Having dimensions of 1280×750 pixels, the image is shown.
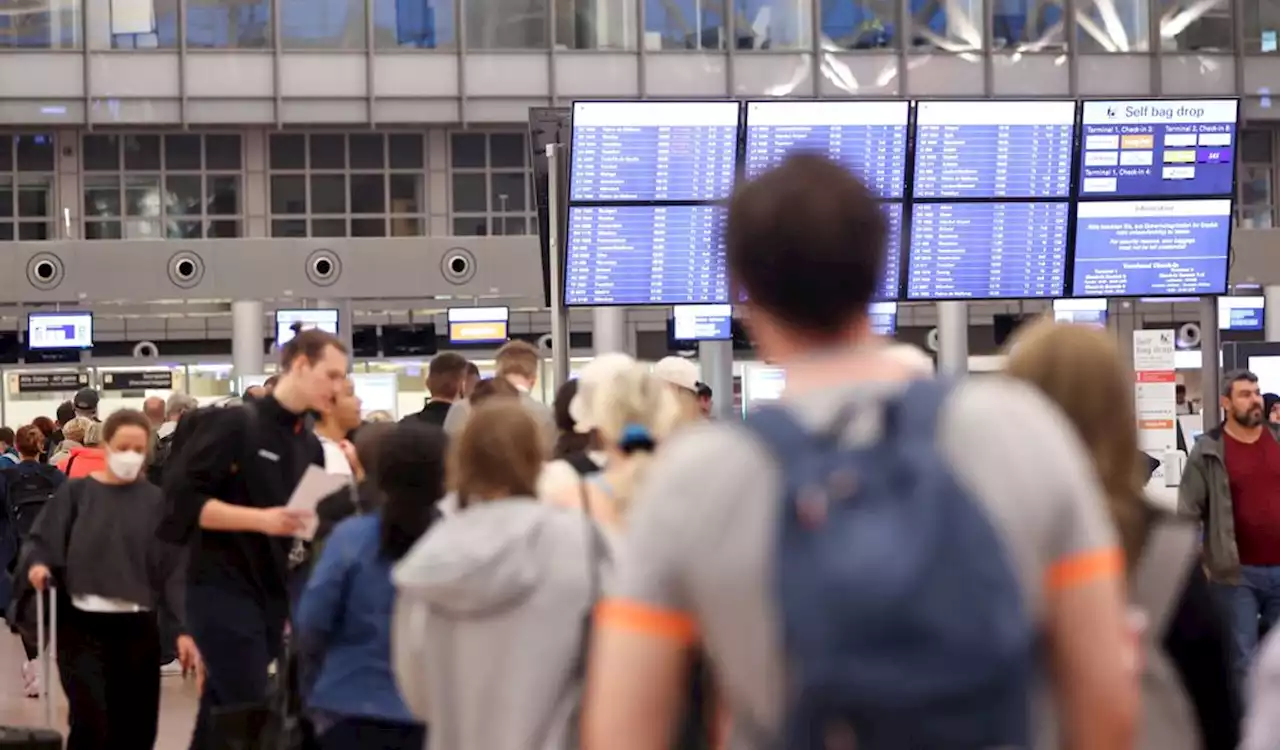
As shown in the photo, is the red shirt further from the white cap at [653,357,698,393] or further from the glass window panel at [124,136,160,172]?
the glass window panel at [124,136,160,172]

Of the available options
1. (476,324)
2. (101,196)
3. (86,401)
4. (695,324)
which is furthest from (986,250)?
(101,196)

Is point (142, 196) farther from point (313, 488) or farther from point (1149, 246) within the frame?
point (313, 488)

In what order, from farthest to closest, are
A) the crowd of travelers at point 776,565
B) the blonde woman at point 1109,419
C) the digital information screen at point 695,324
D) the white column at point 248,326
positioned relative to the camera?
the white column at point 248,326, the digital information screen at point 695,324, the blonde woman at point 1109,419, the crowd of travelers at point 776,565

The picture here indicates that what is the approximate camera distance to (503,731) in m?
4.34

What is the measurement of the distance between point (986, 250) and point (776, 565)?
10257 mm

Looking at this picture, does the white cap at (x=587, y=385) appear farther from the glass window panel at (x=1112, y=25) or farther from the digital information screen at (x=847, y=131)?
the glass window panel at (x=1112, y=25)

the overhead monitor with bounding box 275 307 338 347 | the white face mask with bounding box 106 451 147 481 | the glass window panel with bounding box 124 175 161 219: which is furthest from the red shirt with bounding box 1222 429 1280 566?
the glass window panel with bounding box 124 175 161 219

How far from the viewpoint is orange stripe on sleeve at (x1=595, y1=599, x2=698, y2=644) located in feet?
7.26

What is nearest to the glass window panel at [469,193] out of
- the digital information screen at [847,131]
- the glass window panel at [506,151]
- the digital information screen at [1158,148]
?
the glass window panel at [506,151]

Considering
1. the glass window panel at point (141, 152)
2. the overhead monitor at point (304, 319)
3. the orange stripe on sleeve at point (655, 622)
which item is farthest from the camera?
the glass window panel at point (141, 152)

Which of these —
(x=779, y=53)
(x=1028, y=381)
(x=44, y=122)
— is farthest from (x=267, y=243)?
(x=1028, y=381)

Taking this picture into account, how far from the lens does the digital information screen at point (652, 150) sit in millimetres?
11609

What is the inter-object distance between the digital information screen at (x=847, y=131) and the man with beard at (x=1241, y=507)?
2.44 meters

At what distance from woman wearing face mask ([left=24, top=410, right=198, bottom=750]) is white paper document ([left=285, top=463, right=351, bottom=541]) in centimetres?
202
